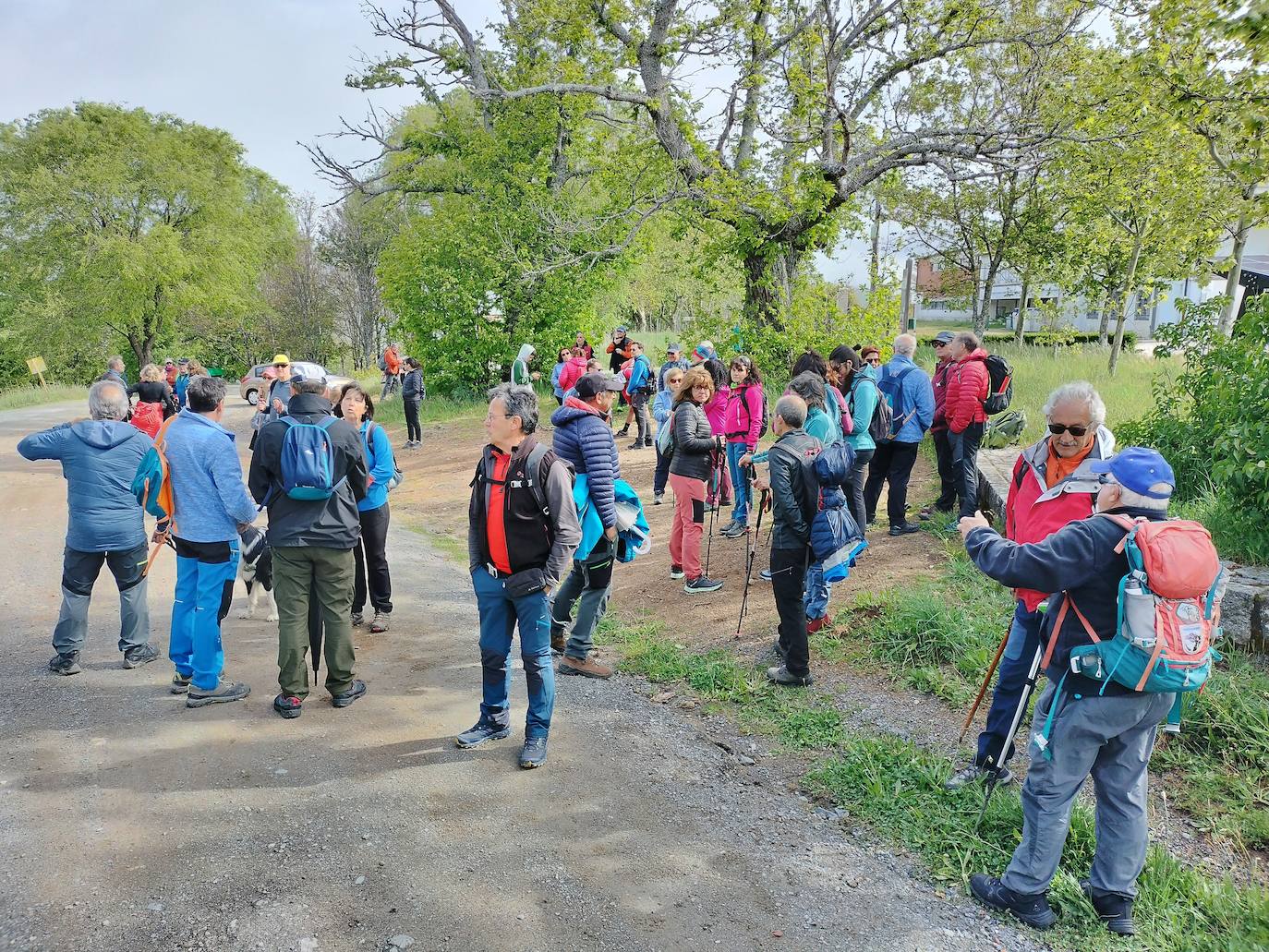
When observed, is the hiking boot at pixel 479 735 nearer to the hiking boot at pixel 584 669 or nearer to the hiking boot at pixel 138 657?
the hiking boot at pixel 584 669

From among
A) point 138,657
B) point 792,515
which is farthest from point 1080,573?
point 138,657

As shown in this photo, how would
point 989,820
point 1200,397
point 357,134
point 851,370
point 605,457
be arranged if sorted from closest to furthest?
point 989,820, point 605,457, point 1200,397, point 851,370, point 357,134

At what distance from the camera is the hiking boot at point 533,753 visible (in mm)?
4383

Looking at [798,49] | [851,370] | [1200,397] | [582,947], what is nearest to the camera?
[582,947]

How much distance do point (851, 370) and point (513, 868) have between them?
577 centimetres

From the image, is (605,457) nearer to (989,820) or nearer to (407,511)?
(989,820)

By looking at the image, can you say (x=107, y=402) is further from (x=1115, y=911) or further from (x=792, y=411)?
(x=1115, y=911)

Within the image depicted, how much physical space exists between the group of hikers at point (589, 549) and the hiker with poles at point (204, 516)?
0.5 inches

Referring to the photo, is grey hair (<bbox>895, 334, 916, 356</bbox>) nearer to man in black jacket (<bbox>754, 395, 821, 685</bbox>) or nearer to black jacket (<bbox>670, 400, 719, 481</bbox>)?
black jacket (<bbox>670, 400, 719, 481</bbox>)

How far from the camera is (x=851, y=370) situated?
7910 mm

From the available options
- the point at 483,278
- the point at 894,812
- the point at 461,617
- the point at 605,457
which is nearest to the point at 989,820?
the point at 894,812

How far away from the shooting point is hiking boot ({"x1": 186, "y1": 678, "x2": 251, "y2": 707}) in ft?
16.3

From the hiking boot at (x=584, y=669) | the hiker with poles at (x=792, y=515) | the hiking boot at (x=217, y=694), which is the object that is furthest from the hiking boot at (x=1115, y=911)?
the hiking boot at (x=217, y=694)

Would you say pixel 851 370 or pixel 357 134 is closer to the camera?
pixel 851 370
